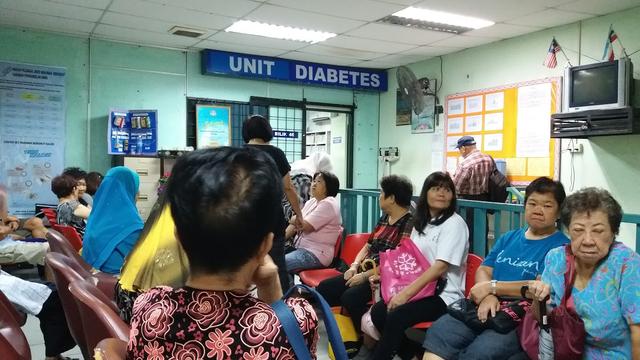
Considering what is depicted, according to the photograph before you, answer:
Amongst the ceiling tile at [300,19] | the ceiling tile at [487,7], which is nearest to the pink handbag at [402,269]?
the ceiling tile at [487,7]

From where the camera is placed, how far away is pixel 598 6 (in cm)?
451

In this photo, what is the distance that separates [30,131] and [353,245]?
14.5 feet

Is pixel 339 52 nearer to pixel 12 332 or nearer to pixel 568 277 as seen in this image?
pixel 568 277

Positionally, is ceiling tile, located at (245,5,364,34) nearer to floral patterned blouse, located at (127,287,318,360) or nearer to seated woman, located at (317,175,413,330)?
seated woman, located at (317,175,413,330)

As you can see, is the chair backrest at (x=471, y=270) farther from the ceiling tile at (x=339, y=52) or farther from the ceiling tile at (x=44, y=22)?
the ceiling tile at (x=44, y=22)

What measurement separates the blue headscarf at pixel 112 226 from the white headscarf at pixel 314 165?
1937 millimetres

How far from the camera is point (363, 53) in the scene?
666 centimetres

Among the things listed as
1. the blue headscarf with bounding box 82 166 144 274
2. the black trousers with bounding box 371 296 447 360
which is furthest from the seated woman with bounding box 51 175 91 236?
the black trousers with bounding box 371 296 447 360

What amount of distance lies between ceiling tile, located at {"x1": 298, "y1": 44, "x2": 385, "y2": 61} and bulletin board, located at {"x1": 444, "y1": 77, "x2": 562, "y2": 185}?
1292 millimetres

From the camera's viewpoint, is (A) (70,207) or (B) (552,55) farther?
(B) (552,55)

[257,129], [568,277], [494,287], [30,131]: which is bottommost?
[494,287]

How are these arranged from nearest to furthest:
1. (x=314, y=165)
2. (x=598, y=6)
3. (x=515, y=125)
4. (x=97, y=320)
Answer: (x=97, y=320) < (x=314, y=165) < (x=598, y=6) < (x=515, y=125)

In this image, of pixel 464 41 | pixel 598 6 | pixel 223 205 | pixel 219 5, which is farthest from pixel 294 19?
pixel 223 205

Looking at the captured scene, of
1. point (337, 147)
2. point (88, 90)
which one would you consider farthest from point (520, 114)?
point (88, 90)
